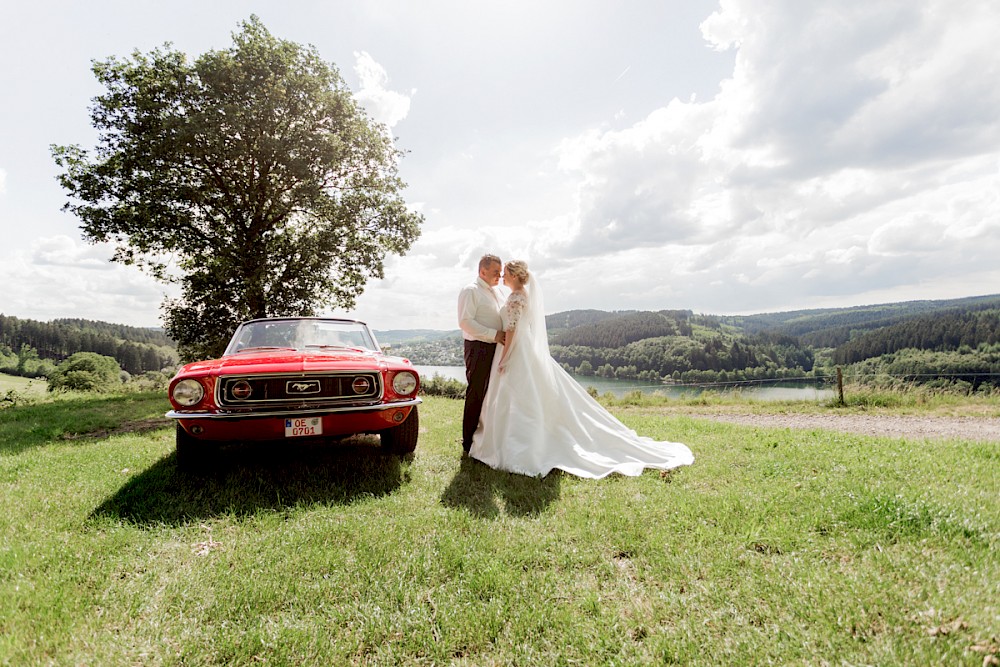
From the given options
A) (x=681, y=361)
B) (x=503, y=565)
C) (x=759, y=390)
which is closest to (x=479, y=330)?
(x=503, y=565)

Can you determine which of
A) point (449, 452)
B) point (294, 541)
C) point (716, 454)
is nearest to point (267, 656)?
point (294, 541)

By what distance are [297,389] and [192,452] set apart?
126cm

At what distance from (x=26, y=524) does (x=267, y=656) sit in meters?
2.80

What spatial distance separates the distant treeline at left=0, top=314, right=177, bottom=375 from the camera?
214ft

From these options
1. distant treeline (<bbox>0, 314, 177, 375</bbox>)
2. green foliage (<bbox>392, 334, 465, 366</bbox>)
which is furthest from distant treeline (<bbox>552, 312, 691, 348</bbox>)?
distant treeline (<bbox>0, 314, 177, 375</bbox>)

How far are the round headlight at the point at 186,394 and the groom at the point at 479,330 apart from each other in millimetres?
2705

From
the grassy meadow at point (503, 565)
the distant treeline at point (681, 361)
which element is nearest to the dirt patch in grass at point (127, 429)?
the grassy meadow at point (503, 565)

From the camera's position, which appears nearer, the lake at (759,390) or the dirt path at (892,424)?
the dirt path at (892,424)

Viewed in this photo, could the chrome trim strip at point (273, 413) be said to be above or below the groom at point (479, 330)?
below

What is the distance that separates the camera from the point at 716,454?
5.26 m

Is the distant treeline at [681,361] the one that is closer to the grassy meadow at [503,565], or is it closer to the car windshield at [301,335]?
the car windshield at [301,335]

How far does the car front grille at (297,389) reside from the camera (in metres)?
4.11

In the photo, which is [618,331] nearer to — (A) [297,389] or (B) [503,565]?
(A) [297,389]

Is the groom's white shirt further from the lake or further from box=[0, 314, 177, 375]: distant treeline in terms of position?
box=[0, 314, 177, 375]: distant treeline
